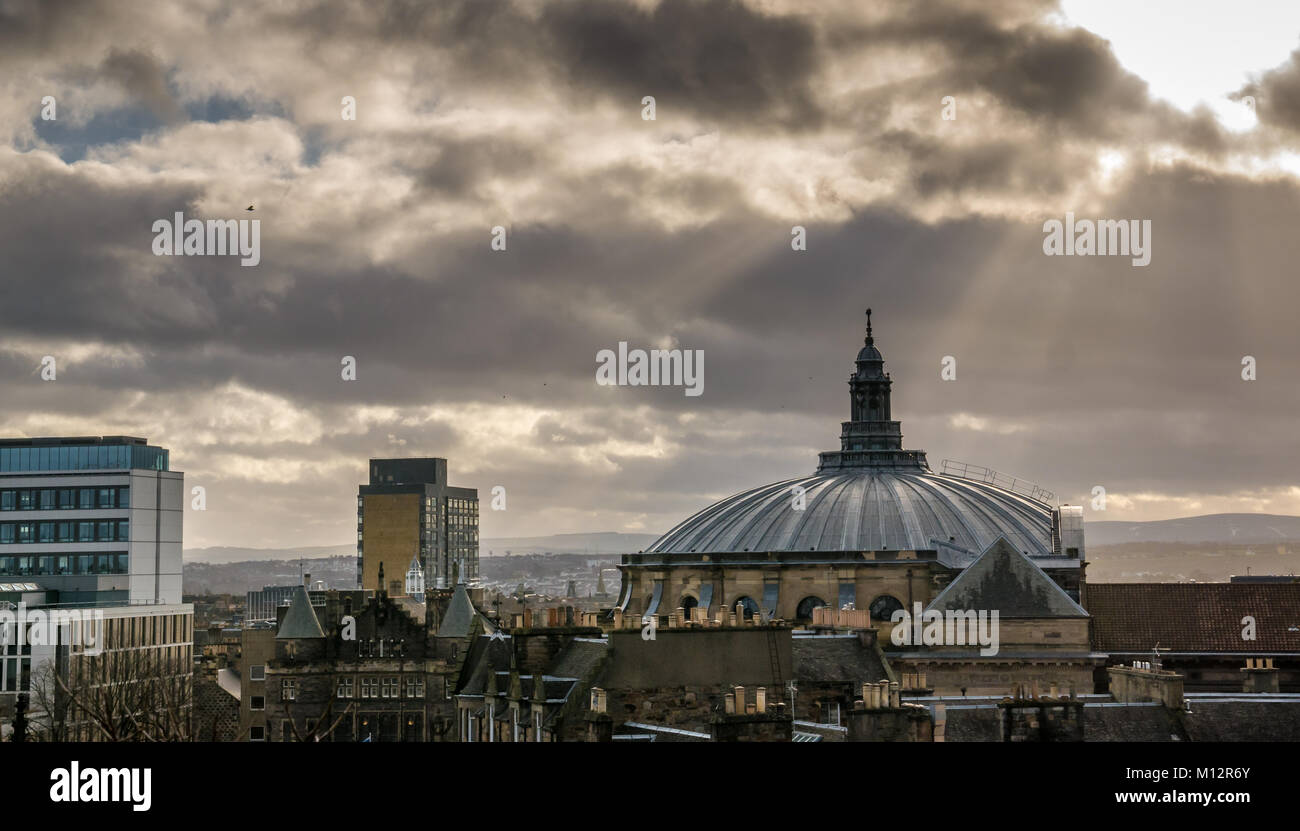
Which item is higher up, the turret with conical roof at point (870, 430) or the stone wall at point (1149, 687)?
the turret with conical roof at point (870, 430)

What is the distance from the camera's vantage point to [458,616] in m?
91.6

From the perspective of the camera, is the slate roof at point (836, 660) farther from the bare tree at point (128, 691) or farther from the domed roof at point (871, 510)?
the domed roof at point (871, 510)

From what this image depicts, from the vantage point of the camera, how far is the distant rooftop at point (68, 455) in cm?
13338

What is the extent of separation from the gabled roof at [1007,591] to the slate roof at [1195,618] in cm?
921

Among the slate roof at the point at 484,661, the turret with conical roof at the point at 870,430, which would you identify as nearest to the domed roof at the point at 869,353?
the turret with conical roof at the point at 870,430

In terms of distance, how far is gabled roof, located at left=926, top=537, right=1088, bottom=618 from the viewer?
77.1 meters

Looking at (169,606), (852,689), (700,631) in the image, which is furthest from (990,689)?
(169,606)

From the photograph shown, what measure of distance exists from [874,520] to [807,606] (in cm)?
717

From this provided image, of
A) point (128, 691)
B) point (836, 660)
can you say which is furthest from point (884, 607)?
point (128, 691)

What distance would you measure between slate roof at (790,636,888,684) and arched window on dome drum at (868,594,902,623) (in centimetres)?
3163

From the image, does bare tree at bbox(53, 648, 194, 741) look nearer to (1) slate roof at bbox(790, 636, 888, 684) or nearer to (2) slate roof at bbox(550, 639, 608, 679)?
(2) slate roof at bbox(550, 639, 608, 679)

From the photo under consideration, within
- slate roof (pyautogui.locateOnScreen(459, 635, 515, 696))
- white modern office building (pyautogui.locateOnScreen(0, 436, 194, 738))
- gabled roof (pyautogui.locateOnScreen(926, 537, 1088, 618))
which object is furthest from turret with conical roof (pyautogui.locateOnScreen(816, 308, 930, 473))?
white modern office building (pyautogui.locateOnScreen(0, 436, 194, 738))
